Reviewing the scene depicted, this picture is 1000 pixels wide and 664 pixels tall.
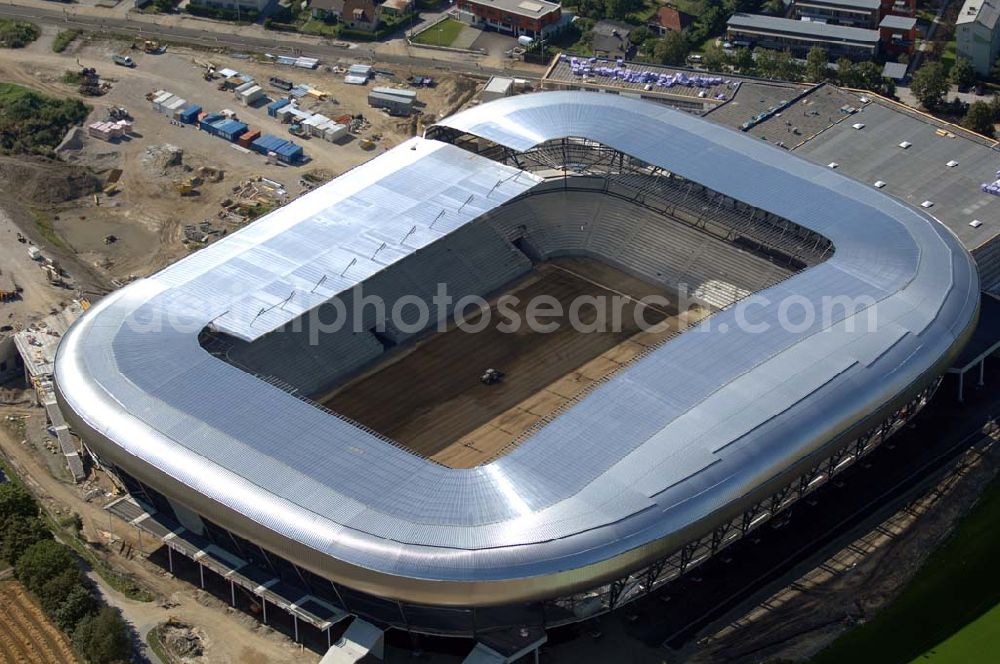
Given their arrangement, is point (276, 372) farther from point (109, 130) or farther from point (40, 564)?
point (109, 130)

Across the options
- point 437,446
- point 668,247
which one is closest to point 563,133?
point 668,247

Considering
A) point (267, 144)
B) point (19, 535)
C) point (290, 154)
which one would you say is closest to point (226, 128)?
point (267, 144)

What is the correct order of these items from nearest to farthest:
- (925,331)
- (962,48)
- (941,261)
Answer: (925,331)
(941,261)
(962,48)

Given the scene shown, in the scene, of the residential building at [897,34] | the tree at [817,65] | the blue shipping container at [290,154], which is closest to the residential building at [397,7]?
the blue shipping container at [290,154]

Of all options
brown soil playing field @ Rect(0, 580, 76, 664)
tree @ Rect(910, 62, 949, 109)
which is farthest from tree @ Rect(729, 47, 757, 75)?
brown soil playing field @ Rect(0, 580, 76, 664)

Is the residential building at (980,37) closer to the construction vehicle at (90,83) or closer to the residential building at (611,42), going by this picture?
the residential building at (611,42)

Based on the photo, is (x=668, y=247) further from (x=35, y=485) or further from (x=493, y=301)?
(x=35, y=485)

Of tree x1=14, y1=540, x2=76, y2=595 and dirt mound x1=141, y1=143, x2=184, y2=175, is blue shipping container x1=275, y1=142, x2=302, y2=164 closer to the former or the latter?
dirt mound x1=141, y1=143, x2=184, y2=175

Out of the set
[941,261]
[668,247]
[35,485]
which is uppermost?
[941,261]
